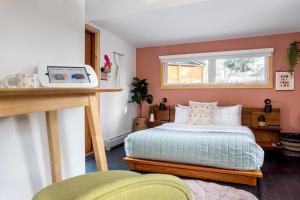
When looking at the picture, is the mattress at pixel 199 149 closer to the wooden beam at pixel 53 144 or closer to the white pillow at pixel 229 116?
the white pillow at pixel 229 116

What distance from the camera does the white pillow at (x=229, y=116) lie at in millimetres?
3885

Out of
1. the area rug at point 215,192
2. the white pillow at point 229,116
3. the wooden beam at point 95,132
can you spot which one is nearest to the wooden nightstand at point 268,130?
the white pillow at point 229,116

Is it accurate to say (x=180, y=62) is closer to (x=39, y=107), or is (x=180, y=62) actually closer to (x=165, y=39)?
(x=165, y=39)

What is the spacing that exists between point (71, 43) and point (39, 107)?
79 centimetres

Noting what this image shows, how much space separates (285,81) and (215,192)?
9.40ft

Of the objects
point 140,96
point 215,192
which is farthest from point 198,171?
point 140,96

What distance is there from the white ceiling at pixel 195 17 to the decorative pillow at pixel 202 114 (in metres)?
1.37

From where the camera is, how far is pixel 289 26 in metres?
3.69

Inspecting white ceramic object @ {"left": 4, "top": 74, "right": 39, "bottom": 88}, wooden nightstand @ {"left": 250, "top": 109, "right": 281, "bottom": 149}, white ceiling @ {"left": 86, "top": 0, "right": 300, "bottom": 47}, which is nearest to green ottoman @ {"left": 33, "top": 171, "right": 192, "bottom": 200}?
white ceramic object @ {"left": 4, "top": 74, "right": 39, "bottom": 88}

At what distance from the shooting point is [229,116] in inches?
155

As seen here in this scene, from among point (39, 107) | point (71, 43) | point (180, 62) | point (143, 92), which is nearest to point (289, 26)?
point (180, 62)

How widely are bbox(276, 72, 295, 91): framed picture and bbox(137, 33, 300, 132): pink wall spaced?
0.26 ft

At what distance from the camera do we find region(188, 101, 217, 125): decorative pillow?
3.89 meters

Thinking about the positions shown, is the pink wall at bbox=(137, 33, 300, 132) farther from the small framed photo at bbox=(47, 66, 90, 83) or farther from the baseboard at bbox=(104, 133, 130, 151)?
the small framed photo at bbox=(47, 66, 90, 83)
